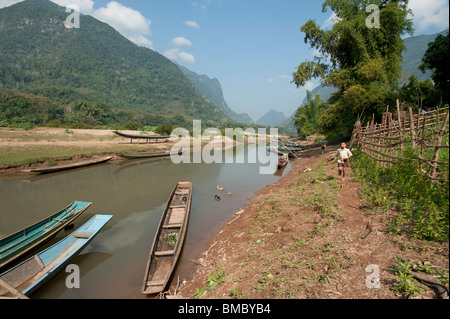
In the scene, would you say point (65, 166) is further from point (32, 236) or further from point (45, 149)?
point (32, 236)

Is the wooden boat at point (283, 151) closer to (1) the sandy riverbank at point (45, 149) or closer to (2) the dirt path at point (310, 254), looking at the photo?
(1) the sandy riverbank at point (45, 149)

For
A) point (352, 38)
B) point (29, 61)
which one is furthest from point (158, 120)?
point (29, 61)

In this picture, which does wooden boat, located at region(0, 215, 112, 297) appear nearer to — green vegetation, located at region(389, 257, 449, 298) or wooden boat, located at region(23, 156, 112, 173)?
green vegetation, located at region(389, 257, 449, 298)

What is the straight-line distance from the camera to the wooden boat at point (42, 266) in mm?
5633

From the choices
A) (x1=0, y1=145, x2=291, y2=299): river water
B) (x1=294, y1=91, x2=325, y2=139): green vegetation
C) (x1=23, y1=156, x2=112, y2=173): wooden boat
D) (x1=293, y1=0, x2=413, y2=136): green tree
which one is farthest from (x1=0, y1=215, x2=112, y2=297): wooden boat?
(x1=294, y1=91, x2=325, y2=139): green vegetation

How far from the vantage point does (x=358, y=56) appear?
20875mm

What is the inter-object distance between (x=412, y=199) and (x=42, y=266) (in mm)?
11053

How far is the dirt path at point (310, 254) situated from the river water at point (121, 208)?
1716mm

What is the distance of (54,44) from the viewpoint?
545ft

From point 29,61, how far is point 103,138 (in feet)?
528

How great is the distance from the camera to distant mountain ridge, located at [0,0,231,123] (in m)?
126

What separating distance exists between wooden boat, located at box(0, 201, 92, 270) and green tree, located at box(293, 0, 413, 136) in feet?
75.1

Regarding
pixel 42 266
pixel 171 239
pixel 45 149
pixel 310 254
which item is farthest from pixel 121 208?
pixel 45 149
